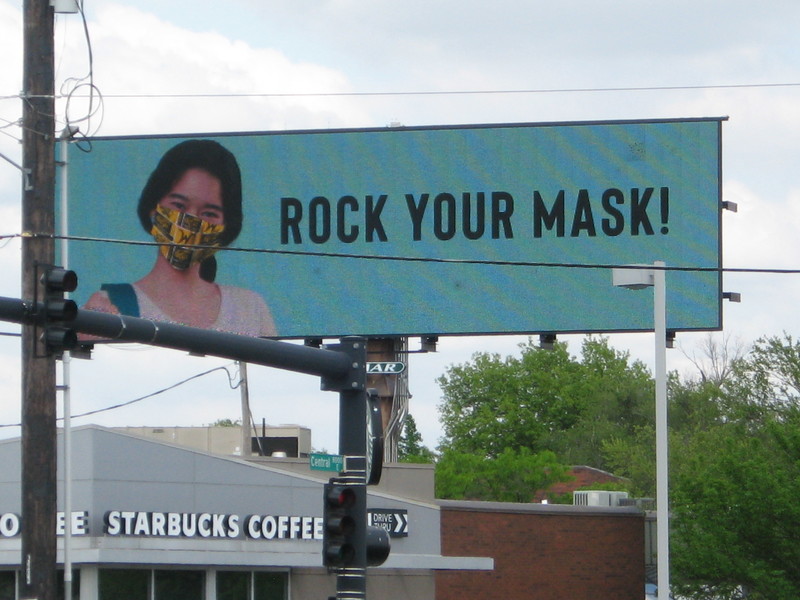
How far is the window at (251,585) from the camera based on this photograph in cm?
2639

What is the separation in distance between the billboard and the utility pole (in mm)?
15467

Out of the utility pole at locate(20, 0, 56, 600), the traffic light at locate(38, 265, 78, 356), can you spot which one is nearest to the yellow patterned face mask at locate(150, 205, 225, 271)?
the utility pole at locate(20, 0, 56, 600)

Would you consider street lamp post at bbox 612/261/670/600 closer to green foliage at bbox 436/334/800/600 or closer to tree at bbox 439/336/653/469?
green foliage at bbox 436/334/800/600

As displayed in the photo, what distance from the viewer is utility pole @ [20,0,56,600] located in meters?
15.9

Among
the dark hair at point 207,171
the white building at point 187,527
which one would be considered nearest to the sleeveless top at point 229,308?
the dark hair at point 207,171

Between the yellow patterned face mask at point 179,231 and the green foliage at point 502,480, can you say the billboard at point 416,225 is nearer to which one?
the yellow patterned face mask at point 179,231

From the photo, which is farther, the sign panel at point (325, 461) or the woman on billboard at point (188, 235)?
the woman on billboard at point (188, 235)

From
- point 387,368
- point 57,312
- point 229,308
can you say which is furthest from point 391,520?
point 57,312

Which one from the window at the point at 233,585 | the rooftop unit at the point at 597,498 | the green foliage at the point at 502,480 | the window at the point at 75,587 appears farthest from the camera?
the green foliage at the point at 502,480

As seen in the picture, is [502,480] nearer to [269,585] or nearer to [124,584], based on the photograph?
[269,585]

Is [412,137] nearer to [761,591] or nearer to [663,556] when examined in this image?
[761,591]

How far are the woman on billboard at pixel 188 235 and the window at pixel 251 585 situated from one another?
28.5 feet

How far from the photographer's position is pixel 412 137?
34.0m

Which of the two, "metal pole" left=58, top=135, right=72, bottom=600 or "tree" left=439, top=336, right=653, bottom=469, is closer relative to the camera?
"metal pole" left=58, top=135, right=72, bottom=600
